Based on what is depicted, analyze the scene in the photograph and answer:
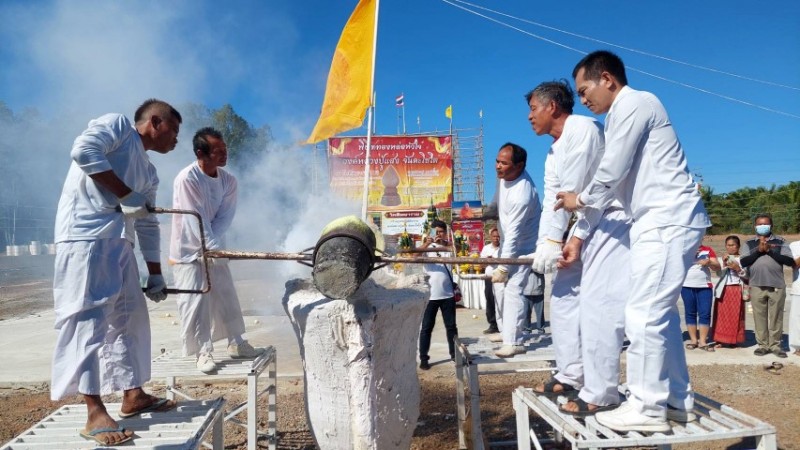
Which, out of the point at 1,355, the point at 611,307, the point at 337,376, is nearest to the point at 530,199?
the point at 611,307

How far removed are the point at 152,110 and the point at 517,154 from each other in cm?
262

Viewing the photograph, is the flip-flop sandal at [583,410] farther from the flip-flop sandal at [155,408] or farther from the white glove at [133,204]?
the white glove at [133,204]

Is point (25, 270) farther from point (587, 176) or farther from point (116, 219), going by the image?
point (587, 176)

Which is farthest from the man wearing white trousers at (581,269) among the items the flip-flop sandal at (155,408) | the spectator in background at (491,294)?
the spectator in background at (491,294)

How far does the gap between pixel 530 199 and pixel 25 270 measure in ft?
81.2

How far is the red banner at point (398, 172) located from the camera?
67.6 ft

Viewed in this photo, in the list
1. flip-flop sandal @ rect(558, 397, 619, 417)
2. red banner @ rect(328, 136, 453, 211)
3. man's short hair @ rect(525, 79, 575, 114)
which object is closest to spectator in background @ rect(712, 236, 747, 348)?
man's short hair @ rect(525, 79, 575, 114)

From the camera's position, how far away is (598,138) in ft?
9.59

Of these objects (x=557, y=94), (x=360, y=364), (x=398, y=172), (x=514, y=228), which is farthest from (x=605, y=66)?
(x=398, y=172)

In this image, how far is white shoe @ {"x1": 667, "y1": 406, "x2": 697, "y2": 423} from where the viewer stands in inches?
90.5

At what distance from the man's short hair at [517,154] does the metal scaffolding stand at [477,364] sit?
145 centimetres

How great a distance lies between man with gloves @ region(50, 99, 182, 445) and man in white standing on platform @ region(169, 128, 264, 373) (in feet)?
3.50

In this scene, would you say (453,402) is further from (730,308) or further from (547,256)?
(730,308)

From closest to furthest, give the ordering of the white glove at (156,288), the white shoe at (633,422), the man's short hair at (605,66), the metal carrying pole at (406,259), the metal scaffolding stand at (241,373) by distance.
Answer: the white shoe at (633,422)
the man's short hair at (605,66)
the metal carrying pole at (406,259)
the white glove at (156,288)
the metal scaffolding stand at (241,373)
